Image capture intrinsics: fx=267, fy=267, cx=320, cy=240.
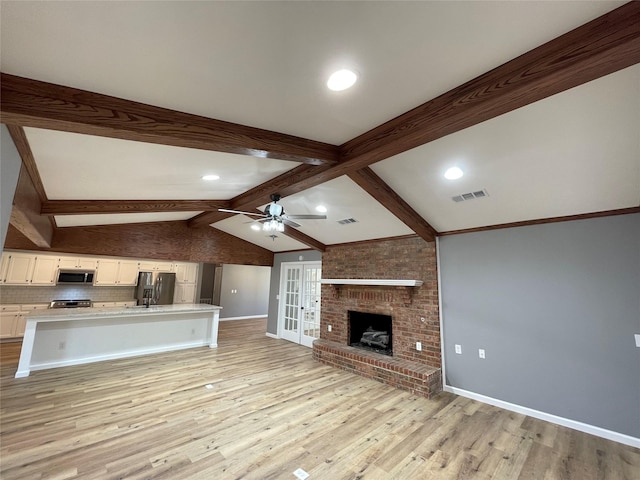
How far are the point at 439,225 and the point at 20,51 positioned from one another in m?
4.32

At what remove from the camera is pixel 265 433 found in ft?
8.98

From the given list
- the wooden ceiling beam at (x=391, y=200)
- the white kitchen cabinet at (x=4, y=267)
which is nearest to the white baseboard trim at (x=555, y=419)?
the wooden ceiling beam at (x=391, y=200)

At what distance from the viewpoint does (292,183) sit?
3217 millimetres

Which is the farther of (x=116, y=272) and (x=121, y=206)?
(x=116, y=272)

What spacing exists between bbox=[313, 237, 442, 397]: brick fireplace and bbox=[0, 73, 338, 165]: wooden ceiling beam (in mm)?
3151

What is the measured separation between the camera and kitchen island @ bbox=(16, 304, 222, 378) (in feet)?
14.0

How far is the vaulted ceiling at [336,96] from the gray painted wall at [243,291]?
6.83 meters

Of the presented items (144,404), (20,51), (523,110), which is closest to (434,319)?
(523,110)

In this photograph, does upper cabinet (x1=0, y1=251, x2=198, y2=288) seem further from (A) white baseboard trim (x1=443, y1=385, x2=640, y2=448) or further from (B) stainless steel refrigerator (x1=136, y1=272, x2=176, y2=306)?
(A) white baseboard trim (x1=443, y1=385, x2=640, y2=448)

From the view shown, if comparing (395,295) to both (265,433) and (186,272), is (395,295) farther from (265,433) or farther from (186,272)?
(186,272)

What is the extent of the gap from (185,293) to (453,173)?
26.4 feet

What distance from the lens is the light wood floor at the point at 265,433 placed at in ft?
7.36

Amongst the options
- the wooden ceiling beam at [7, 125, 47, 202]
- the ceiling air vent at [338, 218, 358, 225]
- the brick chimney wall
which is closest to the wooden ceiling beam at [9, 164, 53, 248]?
the wooden ceiling beam at [7, 125, 47, 202]

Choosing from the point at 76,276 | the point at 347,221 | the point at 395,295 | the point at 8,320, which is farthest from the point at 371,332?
the point at 8,320
